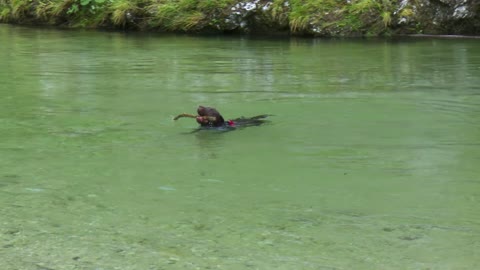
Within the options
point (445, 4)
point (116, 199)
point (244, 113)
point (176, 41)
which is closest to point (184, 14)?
point (176, 41)

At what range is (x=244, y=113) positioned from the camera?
6.36 metres

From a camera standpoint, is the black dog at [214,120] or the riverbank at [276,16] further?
the riverbank at [276,16]

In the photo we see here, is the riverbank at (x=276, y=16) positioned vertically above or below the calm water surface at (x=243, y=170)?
above

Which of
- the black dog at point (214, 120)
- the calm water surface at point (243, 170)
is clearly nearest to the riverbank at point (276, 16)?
the calm water surface at point (243, 170)

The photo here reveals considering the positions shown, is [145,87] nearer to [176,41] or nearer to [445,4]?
[176,41]

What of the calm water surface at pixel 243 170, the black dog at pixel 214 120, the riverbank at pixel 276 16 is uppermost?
the riverbank at pixel 276 16

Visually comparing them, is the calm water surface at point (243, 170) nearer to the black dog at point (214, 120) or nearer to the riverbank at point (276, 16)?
the black dog at point (214, 120)

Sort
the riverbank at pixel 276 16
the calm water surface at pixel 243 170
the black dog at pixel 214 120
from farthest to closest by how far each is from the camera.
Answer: the riverbank at pixel 276 16 < the black dog at pixel 214 120 < the calm water surface at pixel 243 170

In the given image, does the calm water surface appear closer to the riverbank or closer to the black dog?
the black dog

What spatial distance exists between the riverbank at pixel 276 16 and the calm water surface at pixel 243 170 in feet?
14.4

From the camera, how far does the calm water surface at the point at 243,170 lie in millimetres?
3170

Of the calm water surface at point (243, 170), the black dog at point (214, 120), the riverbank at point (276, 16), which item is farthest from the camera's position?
the riverbank at point (276, 16)

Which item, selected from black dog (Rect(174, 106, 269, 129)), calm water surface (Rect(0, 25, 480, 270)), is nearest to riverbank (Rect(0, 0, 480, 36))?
calm water surface (Rect(0, 25, 480, 270))

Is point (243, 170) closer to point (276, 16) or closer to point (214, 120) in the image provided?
point (214, 120)
